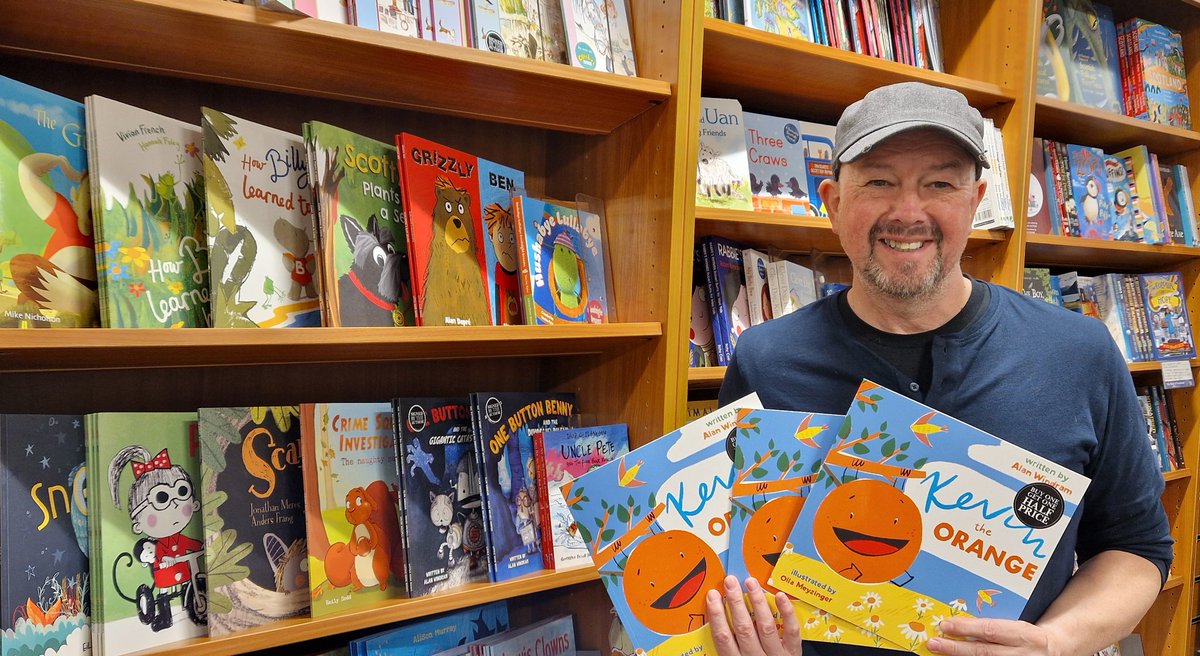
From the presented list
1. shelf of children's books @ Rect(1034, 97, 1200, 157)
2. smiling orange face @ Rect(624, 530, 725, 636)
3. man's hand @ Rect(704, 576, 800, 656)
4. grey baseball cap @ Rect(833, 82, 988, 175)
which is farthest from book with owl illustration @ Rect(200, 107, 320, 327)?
shelf of children's books @ Rect(1034, 97, 1200, 157)

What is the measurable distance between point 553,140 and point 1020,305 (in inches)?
41.3

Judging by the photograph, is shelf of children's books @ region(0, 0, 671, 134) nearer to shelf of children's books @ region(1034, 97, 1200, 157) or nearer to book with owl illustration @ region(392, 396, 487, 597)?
book with owl illustration @ region(392, 396, 487, 597)

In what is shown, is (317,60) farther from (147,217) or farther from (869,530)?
(869,530)

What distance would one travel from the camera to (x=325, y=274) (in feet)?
4.00

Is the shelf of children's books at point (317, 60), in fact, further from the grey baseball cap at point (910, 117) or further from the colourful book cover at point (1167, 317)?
the colourful book cover at point (1167, 317)

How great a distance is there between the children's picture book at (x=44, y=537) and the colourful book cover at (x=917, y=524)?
0.99 meters

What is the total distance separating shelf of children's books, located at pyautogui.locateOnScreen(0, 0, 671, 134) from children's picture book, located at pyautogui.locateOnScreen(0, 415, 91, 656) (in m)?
0.58

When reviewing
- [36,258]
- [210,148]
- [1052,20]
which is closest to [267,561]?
[36,258]

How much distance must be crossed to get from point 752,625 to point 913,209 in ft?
2.26

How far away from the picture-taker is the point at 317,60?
1.25 meters

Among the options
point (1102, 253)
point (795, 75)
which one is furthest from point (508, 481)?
point (1102, 253)

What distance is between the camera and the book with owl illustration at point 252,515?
112 cm

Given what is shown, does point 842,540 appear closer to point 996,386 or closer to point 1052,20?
point 996,386

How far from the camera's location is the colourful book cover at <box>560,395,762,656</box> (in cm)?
109
